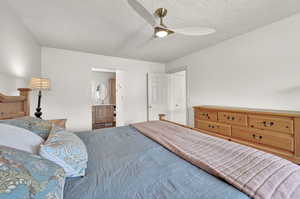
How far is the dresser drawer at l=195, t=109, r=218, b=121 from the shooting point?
2.55 metres

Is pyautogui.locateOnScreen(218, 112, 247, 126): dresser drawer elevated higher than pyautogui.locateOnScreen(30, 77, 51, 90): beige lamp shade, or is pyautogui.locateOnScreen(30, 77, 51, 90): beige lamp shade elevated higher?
pyautogui.locateOnScreen(30, 77, 51, 90): beige lamp shade

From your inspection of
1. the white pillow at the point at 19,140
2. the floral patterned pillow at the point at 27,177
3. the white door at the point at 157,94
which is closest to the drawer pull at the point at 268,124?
the floral patterned pillow at the point at 27,177

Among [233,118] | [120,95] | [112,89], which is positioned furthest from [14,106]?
[112,89]

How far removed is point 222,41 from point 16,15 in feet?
11.7

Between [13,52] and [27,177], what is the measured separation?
2.10 metres

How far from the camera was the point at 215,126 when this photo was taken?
8.28 ft

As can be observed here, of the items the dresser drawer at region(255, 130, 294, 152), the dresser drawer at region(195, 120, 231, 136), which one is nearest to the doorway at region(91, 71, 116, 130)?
the dresser drawer at region(195, 120, 231, 136)

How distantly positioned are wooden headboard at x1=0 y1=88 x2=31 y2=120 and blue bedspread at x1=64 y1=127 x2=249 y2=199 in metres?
1.05

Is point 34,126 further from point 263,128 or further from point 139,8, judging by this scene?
point 263,128

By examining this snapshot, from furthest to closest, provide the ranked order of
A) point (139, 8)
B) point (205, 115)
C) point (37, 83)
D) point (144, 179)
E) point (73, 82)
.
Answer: point (73, 82) < point (205, 115) < point (37, 83) < point (139, 8) < point (144, 179)

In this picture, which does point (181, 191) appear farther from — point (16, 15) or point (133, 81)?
point (133, 81)

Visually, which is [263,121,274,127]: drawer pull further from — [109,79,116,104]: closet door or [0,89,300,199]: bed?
[109,79,116,104]: closet door

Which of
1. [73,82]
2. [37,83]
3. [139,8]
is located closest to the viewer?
[139,8]

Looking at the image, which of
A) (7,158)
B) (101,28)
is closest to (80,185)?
(7,158)
